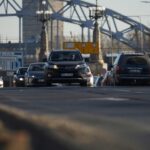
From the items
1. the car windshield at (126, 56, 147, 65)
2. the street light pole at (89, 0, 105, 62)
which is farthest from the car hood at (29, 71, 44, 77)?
the street light pole at (89, 0, 105, 62)

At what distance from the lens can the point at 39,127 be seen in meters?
4.33

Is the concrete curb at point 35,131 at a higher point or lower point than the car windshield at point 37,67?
higher

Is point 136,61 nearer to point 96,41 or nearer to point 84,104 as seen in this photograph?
point 84,104

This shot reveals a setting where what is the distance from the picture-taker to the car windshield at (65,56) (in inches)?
1309

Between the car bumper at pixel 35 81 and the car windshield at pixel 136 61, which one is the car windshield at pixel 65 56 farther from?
the car bumper at pixel 35 81

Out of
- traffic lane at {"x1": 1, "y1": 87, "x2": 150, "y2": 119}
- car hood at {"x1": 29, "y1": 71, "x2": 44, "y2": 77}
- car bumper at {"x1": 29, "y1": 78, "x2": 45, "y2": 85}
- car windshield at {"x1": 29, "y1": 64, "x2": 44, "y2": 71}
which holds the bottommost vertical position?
car bumper at {"x1": 29, "y1": 78, "x2": 45, "y2": 85}

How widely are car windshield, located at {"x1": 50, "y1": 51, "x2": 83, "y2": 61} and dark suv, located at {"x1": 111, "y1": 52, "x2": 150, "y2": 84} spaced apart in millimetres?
2399

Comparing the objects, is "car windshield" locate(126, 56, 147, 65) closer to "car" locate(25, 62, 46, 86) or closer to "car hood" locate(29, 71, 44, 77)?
"car" locate(25, 62, 46, 86)

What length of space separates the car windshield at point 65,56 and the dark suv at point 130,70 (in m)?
2.40

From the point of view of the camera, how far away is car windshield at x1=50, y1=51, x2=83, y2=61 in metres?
33.2

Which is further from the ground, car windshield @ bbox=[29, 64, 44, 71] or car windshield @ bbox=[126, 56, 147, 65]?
car windshield @ bbox=[126, 56, 147, 65]

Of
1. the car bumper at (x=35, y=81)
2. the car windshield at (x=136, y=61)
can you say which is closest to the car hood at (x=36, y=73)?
the car bumper at (x=35, y=81)

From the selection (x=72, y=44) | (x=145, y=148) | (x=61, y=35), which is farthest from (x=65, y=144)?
(x=61, y=35)

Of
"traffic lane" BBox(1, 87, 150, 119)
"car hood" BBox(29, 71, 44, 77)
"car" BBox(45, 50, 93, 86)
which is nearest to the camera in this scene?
"traffic lane" BBox(1, 87, 150, 119)
